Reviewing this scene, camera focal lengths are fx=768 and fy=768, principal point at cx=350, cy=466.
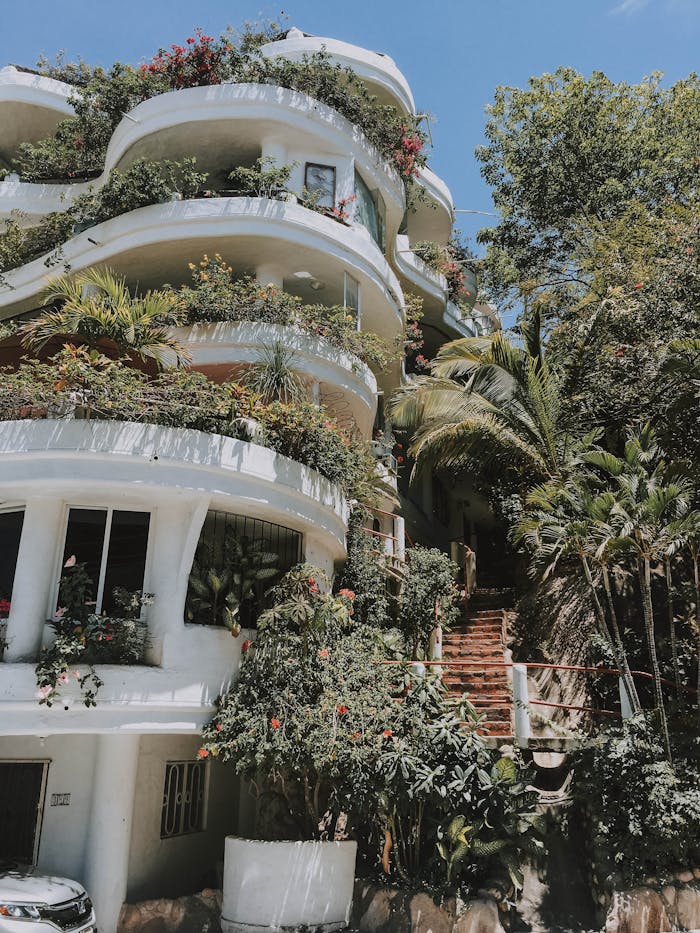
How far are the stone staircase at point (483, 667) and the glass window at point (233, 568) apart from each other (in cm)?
351

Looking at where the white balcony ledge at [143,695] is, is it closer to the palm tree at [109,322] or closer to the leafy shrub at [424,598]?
the palm tree at [109,322]

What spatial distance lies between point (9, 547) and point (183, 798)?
491 cm

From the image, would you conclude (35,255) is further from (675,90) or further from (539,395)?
(675,90)

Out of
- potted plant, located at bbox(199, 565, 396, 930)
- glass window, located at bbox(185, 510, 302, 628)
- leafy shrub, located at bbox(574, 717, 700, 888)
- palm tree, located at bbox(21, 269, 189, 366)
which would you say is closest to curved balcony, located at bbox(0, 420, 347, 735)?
glass window, located at bbox(185, 510, 302, 628)

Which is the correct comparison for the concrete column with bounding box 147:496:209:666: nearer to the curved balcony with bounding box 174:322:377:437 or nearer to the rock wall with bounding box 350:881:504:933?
the curved balcony with bounding box 174:322:377:437

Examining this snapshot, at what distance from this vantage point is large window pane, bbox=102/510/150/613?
1105cm

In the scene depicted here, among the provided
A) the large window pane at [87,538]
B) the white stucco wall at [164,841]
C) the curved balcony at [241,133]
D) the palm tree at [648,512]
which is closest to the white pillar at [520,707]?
the palm tree at [648,512]

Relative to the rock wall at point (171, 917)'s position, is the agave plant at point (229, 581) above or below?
above

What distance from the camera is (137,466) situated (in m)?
10.6

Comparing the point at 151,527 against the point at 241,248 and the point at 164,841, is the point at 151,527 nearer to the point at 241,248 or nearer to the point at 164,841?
the point at 164,841

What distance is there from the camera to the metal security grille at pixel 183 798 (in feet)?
39.3

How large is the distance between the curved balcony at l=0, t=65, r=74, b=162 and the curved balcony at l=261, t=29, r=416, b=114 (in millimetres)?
6199

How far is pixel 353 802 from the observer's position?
406 inches

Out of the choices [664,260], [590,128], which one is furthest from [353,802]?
[590,128]
